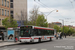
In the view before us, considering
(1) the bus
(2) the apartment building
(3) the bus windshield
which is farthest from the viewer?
(2) the apartment building

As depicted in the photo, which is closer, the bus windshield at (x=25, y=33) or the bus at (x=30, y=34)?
the bus at (x=30, y=34)

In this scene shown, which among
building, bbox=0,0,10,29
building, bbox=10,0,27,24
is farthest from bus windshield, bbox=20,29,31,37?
building, bbox=10,0,27,24

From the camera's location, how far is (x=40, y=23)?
5675 cm

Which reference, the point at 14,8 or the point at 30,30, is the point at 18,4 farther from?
the point at 30,30

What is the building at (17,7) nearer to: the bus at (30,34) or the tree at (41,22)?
the tree at (41,22)

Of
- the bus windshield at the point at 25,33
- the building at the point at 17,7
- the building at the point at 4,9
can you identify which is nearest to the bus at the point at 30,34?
the bus windshield at the point at 25,33

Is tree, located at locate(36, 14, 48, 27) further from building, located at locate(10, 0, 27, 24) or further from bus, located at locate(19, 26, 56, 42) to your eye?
bus, located at locate(19, 26, 56, 42)

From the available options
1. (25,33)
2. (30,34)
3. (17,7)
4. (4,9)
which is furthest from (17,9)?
(30,34)

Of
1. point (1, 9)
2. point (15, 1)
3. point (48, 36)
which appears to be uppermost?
point (15, 1)

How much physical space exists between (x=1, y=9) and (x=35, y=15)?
12.3m

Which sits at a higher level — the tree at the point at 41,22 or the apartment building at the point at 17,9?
the apartment building at the point at 17,9

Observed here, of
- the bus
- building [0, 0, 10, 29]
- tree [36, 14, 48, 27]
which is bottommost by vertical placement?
the bus

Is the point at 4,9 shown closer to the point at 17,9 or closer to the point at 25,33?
the point at 17,9

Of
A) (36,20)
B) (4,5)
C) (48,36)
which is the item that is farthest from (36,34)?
(4,5)
